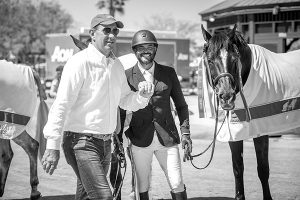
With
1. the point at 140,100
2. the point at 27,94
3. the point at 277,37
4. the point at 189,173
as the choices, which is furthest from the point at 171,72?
the point at 277,37

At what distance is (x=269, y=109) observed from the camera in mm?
5984

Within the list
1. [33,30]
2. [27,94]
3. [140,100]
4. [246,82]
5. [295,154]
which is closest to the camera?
[140,100]

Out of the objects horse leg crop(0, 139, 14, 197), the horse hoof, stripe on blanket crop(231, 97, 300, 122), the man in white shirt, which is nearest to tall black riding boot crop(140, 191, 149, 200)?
the man in white shirt

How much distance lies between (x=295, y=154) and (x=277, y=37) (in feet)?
33.5

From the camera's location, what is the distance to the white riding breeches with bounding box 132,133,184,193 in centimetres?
458

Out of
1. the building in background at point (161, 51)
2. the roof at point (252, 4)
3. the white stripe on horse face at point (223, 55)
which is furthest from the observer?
the building in background at point (161, 51)

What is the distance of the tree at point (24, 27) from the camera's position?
51719 mm

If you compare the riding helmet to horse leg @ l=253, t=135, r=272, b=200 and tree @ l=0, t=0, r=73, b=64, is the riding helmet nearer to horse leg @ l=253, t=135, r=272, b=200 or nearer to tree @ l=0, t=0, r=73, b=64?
horse leg @ l=253, t=135, r=272, b=200

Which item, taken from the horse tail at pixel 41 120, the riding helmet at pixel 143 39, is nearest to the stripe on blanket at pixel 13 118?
the horse tail at pixel 41 120

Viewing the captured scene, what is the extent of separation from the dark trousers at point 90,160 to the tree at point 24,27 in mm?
47189

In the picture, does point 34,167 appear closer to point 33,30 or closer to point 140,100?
point 140,100

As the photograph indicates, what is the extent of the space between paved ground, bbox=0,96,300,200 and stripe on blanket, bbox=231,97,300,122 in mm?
1096

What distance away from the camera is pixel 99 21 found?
13.1 ft

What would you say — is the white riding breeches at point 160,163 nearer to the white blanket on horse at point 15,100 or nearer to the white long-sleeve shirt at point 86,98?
the white long-sleeve shirt at point 86,98
